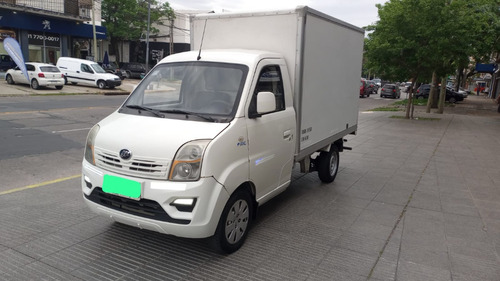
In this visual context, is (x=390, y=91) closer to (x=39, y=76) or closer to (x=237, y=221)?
(x=39, y=76)

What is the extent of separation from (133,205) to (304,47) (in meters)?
2.85

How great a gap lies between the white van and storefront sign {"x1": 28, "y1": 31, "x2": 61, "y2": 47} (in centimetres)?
436

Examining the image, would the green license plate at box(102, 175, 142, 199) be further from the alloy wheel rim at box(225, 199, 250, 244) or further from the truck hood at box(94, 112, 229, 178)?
the alloy wheel rim at box(225, 199, 250, 244)

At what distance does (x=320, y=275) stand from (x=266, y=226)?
3.99ft

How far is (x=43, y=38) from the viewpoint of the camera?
2966cm

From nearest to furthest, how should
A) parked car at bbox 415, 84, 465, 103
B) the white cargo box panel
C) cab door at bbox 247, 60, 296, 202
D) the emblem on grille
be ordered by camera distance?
1. the emblem on grille
2. cab door at bbox 247, 60, 296, 202
3. the white cargo box panel
4. parked car at bbox 415, 84, 465, 103

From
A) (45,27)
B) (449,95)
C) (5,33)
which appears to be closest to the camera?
(5,33)

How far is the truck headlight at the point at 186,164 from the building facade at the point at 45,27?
95.6 ft

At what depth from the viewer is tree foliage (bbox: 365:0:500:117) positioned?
16.9 meters

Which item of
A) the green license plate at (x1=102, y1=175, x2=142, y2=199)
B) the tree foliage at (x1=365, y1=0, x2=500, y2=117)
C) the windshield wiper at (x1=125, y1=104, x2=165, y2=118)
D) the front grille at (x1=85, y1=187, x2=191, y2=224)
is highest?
the tree foliage at (x1=365, y1=0, x2=500, y2=117)

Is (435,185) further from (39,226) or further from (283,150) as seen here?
(39,226)

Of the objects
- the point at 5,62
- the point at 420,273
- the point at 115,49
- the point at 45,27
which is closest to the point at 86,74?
the point at 45,27

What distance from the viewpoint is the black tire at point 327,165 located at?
6.49 m

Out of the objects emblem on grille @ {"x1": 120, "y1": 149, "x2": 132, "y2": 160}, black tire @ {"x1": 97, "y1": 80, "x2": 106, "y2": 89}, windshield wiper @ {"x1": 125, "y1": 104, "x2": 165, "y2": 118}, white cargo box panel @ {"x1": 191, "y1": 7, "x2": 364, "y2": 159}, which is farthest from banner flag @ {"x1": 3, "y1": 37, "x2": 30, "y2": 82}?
emblem on grille @ {"x1": 120, "y1": 149, "x2": 132, "y2": 160}
